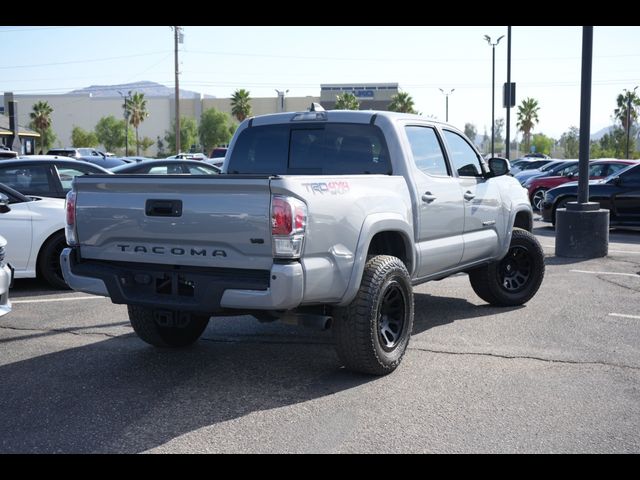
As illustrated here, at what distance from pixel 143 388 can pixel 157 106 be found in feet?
395

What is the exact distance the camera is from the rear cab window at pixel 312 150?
6.26 metres

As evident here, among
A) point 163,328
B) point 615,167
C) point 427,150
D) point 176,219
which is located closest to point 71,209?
point 176,219

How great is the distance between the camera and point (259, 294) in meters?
4.71

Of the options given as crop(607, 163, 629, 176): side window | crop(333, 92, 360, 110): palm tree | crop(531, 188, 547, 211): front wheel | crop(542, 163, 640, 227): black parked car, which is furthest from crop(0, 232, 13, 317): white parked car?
crop(333, 92, 360, 110): palm tree

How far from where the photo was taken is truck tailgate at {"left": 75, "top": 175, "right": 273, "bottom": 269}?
15.5 feet

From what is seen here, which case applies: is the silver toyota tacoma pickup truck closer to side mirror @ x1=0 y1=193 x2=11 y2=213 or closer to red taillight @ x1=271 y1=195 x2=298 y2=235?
red taillight @ x1=271 y1=195 x2=298 y2=235

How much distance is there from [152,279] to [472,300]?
Answer: 14.9 ft

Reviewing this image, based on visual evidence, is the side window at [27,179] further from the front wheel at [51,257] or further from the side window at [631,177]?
the side window at [631,177]

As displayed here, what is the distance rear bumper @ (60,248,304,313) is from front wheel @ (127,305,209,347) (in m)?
0.68

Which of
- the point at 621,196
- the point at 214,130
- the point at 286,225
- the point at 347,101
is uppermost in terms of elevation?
the point at 347,101

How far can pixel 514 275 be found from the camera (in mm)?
8336

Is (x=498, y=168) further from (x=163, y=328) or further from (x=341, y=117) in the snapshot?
(x=163, y=328)
